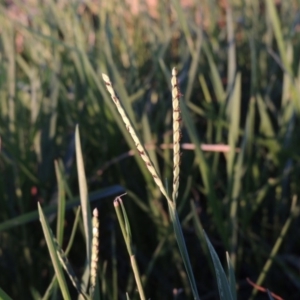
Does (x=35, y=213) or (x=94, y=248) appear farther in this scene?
(x=35, y=213)

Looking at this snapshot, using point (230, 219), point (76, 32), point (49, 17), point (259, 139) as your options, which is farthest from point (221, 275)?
point (49, 17)

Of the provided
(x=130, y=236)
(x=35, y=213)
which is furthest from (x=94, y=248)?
(x=35, y=213)

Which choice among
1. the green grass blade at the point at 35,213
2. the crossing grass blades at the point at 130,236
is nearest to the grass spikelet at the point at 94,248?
the crossing grass blades at the point at 130,236

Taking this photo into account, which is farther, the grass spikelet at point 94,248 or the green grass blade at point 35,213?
the green grass blade at point 35,213

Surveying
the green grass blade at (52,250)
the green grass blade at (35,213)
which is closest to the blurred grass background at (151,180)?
the green grass blade at (35,213)

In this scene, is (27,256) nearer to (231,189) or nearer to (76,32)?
(231,189)

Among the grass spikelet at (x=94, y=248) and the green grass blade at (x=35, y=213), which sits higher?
the grass spikelet at (x=94, y=248)

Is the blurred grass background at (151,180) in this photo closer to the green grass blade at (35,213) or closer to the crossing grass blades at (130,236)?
the green grass blade at (35,213)

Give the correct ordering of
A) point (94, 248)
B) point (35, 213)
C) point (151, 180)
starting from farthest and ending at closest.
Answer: point (151, 180), point (35, 213), point (94, 248)

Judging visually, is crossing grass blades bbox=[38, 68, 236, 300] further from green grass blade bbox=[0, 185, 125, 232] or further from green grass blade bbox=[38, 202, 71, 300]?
green grass blade bbox=[0, 185, 125, 232]

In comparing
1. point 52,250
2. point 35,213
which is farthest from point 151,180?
point 52,250

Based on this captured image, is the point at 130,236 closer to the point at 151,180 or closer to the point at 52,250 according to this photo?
the point at 52,250

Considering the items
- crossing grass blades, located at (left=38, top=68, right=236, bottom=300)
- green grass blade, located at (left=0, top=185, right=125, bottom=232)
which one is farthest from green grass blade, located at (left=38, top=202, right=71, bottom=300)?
green grass blade, located at (left=0, top=185, right=125, bottom=232)

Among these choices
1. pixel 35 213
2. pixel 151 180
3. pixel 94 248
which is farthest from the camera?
pixel 151 180
